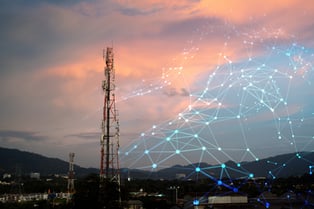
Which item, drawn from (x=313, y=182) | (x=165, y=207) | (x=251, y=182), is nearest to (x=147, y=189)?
(x=251, y=182)

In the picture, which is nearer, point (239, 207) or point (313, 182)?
point (239, 207)

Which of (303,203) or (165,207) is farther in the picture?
(165,207)

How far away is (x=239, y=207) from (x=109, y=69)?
30.1ft

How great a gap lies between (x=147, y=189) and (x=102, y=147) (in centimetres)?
3292

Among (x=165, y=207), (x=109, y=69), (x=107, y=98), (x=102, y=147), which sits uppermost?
(x=109, y=69)

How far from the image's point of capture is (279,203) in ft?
62.7

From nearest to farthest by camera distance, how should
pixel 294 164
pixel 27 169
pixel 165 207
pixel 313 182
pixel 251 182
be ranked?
1. pixel 165 207
2. pixel 313 182
3. pixel 251 182
4. pixel 294 164
5. pixel 27 169

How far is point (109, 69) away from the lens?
725 inches

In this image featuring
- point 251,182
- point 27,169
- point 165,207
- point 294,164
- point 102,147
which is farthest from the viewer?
point 27,169

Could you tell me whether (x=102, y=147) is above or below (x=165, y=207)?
above

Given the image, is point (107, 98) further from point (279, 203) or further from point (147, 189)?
point (147, 189)

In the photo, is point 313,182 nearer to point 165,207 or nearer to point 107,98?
point 165,207

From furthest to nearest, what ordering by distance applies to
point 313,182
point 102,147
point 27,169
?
point 27,169 < point 313,182 < point 102,147

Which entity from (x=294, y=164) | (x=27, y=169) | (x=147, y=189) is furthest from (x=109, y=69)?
(x=27, y=169)
